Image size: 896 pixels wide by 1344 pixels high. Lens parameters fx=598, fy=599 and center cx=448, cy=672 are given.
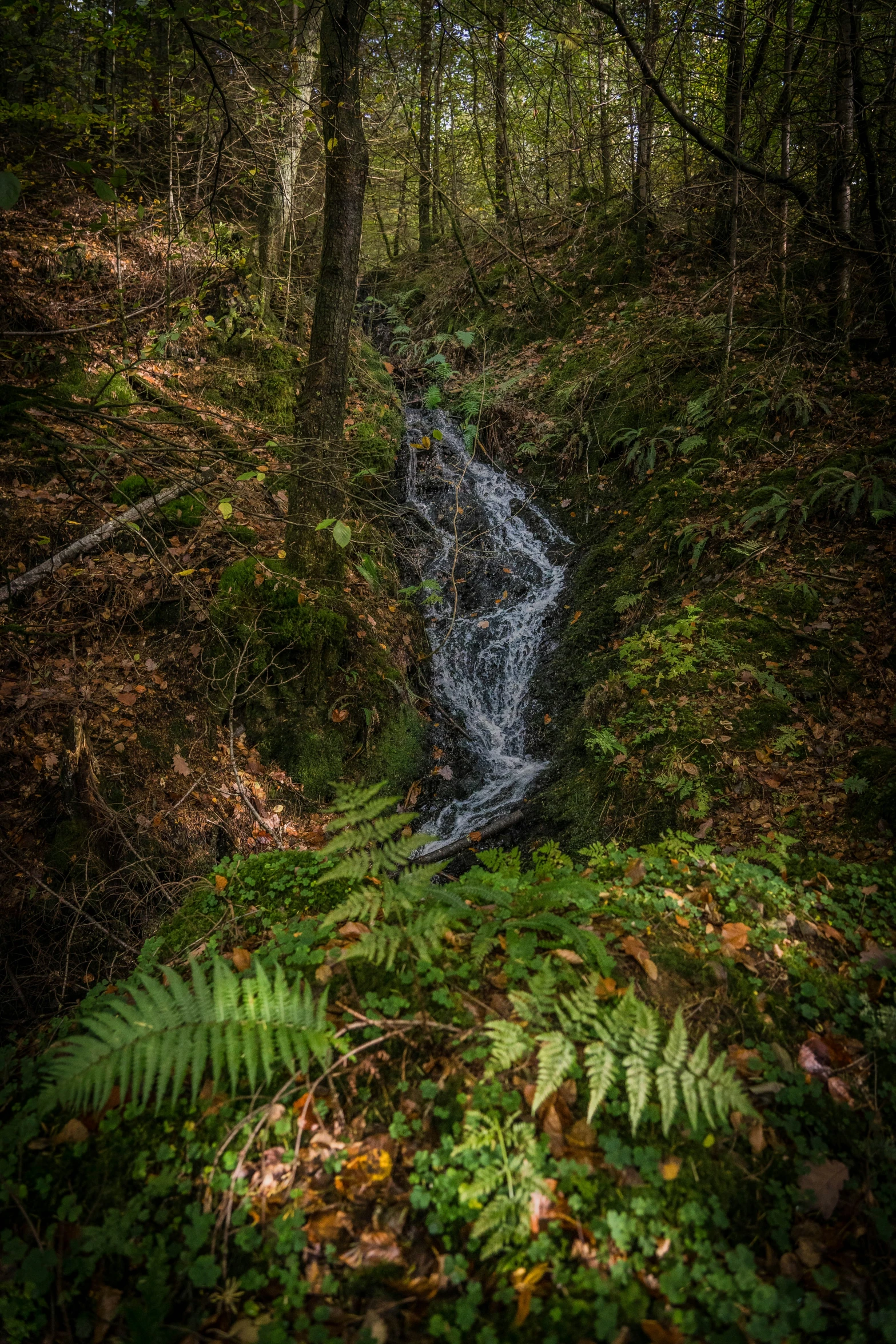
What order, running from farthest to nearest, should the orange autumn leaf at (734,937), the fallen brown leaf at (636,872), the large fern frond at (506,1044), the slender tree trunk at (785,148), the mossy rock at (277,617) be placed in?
the slender tree trunk at (785,148) → the mossy rock at (277,617) → the fallen brown leaf at (636,872) → the orange autumn leaf at (734,937) → the large fern frond at (506,1044)

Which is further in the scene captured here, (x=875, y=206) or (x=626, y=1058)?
(x=875, y=206)

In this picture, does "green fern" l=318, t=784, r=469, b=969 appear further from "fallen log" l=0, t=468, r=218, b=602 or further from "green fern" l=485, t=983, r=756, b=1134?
"fallen log" l=0, t=468, r=218, b=602

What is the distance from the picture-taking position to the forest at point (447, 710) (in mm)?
1824

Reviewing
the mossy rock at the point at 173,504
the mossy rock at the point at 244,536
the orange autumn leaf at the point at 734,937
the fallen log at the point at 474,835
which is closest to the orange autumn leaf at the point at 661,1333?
the orange autumn leaf at the point at 734,937

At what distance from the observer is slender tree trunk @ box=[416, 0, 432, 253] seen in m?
6.53

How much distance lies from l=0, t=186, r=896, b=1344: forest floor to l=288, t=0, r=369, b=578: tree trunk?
1.46ft

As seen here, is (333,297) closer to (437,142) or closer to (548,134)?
(437,142)

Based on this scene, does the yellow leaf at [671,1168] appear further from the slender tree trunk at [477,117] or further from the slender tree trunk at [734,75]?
the slender tree trunk at [734,75]

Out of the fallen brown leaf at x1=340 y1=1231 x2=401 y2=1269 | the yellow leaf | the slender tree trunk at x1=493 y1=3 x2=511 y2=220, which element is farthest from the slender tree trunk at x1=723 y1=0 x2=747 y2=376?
the fallen brown leaf at x1=340 y1=1231 x2=401 y2=1269

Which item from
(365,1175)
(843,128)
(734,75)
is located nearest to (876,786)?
(365,1175)

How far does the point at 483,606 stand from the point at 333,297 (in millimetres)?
4694

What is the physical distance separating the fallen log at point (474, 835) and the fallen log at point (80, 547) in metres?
4.12

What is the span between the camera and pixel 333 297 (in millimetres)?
5746

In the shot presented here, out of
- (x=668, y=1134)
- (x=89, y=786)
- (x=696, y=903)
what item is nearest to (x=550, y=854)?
(x=696, y=903)
